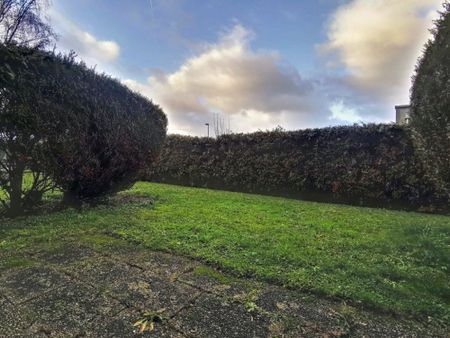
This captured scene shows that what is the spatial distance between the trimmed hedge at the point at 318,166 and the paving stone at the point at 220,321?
15.3ft

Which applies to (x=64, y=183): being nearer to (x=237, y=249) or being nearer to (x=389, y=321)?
(x=237, y=249)

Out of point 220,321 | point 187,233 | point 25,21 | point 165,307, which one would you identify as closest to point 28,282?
point 165,307

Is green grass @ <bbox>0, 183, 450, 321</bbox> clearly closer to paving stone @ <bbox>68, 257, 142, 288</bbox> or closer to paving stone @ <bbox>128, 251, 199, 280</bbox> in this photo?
paving stone @ <bbox>128, 251, 199, 280</bbox>

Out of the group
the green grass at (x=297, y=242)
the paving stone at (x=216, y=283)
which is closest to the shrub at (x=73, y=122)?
the green grass at (x=297, y=242)

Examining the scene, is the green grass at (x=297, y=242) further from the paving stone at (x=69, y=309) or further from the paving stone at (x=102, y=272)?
the paving stone at (x=69, y=309)

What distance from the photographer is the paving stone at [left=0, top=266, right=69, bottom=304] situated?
7.13 feet

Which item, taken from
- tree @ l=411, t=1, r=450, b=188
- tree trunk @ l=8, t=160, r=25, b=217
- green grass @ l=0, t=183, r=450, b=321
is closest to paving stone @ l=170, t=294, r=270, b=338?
green grass @ l=0, t=183, r=450, b=321

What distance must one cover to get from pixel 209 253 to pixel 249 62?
825cm

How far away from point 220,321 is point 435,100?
145 inches

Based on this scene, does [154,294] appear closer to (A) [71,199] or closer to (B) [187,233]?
(B) [187,233]

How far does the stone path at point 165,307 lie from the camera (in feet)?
5.98

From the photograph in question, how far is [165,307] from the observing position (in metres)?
2.04

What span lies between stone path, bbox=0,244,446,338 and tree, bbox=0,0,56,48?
7489 millimetres

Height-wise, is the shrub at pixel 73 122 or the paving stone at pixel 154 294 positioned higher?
the shrub at pixel 73 122
